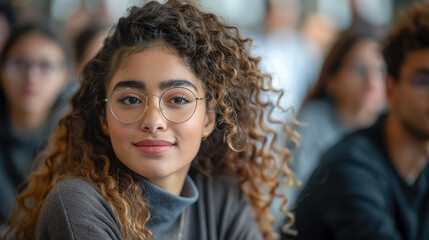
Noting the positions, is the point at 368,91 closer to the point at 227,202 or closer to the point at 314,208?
the point at 314,208

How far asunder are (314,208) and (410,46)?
29.7 inches

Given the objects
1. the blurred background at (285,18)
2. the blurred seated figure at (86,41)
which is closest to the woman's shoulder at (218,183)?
the blurred seated figure at (86,41)

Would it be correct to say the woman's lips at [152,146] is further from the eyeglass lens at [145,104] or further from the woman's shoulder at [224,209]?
the woman's shoulder at [224,209]

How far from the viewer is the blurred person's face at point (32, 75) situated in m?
2.35

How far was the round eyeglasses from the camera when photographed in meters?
1.25

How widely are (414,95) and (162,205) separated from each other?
1.06m

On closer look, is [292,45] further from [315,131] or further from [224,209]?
[224,209]

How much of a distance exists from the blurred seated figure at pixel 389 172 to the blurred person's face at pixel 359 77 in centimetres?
94

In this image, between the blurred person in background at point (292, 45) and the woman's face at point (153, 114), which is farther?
the blurred person in background at point (292, 45)

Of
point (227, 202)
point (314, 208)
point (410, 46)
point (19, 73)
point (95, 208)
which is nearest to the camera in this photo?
point (95, 208)

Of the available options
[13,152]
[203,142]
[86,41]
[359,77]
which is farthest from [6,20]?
[203,142]

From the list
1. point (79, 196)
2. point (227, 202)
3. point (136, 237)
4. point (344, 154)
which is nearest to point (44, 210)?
point (79, 196)

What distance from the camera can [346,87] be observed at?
2.91 m

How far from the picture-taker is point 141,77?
1.25 m
